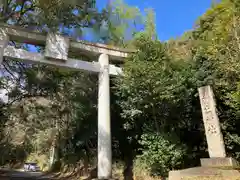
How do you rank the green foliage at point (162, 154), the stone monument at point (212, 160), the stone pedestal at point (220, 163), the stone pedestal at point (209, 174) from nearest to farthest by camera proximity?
the stone pedestal at point (209, 174) → the stone monument at point (212, 160) → the stone pedestal at point (220, 163) → the green foliage at point (162, 154)

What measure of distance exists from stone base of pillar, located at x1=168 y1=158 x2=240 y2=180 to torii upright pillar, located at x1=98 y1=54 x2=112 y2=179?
333 centimetres

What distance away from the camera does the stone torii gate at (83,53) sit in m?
9.52

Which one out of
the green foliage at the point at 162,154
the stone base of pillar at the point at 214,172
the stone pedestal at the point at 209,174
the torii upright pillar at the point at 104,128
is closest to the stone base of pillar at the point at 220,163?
the stone base of pillar at the point at 214,172

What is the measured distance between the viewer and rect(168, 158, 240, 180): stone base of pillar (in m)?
6.09

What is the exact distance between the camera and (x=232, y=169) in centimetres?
633

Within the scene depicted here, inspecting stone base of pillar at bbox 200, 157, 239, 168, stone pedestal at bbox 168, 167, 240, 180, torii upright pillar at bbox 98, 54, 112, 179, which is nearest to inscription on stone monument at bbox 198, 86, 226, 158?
stone base of pillar at bbox 200, 157, 239, 168

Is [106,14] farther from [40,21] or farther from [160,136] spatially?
[160,136]

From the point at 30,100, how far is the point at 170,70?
354 inches

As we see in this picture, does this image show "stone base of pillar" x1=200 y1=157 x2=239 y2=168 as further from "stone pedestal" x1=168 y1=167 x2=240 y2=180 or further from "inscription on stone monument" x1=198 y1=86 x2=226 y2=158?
"inscription on stone monument" x1=198 y1=86 x2=226 y2=158

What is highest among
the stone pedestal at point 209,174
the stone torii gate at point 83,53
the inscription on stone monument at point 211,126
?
the stone torii gate at point 83,53

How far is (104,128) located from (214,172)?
4.83 meters

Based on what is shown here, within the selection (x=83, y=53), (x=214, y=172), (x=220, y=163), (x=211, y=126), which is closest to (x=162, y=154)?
(x=211, y=126)

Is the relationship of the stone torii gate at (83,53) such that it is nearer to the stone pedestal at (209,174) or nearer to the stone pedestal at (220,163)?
the stone pedestal at (209,174)

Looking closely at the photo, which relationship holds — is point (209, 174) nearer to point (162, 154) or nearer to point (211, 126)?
point (211, 126)
